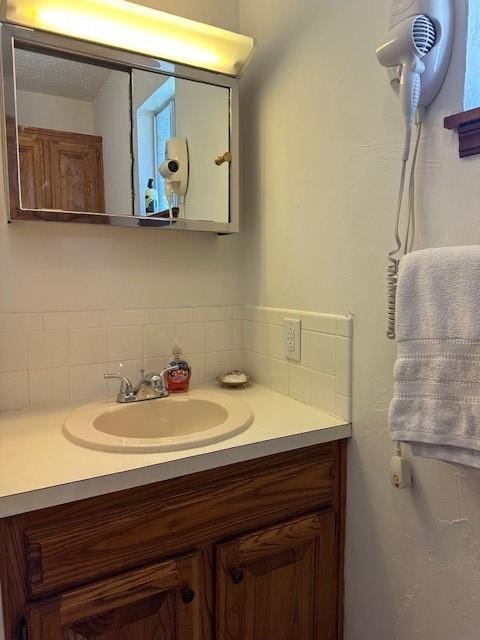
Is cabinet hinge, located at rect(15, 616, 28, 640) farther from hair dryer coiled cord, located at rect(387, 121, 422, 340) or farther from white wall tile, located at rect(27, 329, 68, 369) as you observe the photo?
hair dryer coiled cord, located at rect(387, 121, 422, 340)

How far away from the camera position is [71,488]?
2.51ft

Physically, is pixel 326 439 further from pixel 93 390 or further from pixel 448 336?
pixel 93 390

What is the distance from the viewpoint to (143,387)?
127cm

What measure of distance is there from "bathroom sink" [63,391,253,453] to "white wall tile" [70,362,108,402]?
0.07 metres

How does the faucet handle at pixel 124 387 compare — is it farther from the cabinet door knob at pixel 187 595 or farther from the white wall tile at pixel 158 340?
the cabinet door knob at pixel 187 595

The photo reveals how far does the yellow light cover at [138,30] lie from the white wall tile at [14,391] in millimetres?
867

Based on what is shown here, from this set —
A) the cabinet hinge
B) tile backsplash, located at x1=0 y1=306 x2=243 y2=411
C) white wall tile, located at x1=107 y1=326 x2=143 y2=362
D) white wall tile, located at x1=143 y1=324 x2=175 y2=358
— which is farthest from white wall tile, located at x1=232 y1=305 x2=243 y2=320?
the cabinet hinge

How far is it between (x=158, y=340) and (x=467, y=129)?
3.14ft

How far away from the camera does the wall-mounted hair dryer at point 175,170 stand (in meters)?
1.29

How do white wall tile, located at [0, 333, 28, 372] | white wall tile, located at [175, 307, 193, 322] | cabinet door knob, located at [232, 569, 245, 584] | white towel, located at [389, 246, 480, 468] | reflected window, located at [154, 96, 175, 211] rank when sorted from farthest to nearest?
white wall tile, located at [175, 307, 193, 322], reflected window, located at [154, 96, 175, 211], white wall tile, located at [0, 333, 28, 372], cabinet door knob, located at [232, 569, 245, 584], white towel, located at [389, 246, 480, 468]

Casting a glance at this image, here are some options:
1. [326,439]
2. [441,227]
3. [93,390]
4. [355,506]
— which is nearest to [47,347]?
[93,390]

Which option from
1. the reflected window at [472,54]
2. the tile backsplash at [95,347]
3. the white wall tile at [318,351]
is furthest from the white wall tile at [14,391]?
the reflected window at [472,54]

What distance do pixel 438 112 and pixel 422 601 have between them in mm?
964

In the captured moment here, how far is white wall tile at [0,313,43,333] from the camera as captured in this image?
116 cm
